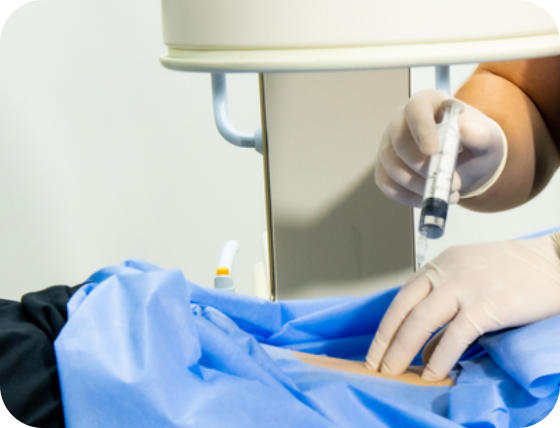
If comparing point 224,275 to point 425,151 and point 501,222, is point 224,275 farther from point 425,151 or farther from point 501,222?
point 501,222

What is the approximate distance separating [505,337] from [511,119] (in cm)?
42

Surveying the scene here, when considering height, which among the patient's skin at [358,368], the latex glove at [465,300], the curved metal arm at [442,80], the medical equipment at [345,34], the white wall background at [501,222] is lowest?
the white wall background at [501,222]

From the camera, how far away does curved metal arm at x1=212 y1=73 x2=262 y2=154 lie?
0.99 meters

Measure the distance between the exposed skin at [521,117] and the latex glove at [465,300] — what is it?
0.59 ft

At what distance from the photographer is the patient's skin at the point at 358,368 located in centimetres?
80

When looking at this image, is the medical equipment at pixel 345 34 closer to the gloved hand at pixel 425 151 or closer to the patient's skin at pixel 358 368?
the gloved hand at pixel 425 151

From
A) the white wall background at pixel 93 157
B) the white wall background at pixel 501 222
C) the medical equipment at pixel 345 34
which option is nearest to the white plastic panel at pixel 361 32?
the medical equipment at pixel 345 34

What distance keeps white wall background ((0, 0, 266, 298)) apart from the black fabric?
1.76ft

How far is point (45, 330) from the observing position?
0.70 meters

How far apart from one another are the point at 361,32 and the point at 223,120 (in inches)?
21.0

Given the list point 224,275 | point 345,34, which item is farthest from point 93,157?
point 345,34

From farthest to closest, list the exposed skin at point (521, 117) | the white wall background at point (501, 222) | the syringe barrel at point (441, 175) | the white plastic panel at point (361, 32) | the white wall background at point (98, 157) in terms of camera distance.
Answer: the white wall background at point (501, 222), the white wall background at point (98, 157), the exposed skin at point (521, 117), the syringe barrel at point (441, 175), the white plastic panel at point (361, 32)

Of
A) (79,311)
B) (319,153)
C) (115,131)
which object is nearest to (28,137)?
(115,131)

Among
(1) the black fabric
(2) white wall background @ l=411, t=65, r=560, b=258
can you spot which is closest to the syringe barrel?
(1) the black fabric
